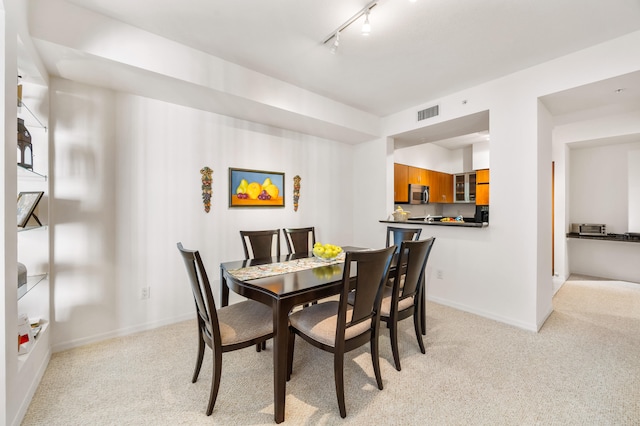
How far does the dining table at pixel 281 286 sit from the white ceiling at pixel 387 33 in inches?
76.2

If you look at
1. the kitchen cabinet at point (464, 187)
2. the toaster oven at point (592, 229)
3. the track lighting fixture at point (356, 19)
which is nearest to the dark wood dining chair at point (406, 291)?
the track lighting fixture at point (356, 19)

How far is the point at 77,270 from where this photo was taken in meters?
2.41

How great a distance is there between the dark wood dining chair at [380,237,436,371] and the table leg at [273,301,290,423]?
2.38 feet

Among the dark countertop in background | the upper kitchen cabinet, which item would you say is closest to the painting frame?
the upper kitchen cabinet

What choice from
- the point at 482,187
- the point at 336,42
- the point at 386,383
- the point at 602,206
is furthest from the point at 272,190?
the point at 602,206

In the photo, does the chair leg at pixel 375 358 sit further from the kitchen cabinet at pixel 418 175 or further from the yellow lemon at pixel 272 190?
the kitchen cabinet at pixel 418 175

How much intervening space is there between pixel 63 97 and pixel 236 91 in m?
1.43

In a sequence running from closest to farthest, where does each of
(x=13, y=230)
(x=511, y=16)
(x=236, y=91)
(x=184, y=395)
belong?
(x=13, y=230)
(x=184, y=395)
(x=511, y=16)
(x=236, y=91)

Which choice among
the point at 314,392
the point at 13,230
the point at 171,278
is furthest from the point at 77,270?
the point at 314,392

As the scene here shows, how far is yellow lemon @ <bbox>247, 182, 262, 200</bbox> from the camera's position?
3402 millimetres

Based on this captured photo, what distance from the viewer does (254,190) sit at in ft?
11.3

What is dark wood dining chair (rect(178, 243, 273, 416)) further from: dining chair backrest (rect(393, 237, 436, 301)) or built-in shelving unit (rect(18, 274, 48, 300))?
built-in shelving unit (rect(18, 274, 48, 300))

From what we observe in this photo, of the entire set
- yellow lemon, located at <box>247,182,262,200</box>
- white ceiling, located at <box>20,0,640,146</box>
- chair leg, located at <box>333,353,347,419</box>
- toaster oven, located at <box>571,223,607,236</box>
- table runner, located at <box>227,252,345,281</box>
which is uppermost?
white ceiling, located at <box>20,0,640,146</box>

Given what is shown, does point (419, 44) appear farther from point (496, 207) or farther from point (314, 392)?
point (314, 392)
